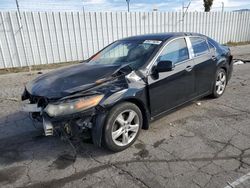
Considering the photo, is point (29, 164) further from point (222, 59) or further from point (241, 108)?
point (222, 59)

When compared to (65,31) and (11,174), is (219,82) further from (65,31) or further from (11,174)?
(65,31)

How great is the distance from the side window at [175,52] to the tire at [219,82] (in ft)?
4.16

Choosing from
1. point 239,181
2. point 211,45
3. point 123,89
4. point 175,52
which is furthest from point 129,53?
point 239,181

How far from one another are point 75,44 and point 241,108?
8236 mm

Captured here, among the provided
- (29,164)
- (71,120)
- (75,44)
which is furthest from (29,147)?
(75,44)

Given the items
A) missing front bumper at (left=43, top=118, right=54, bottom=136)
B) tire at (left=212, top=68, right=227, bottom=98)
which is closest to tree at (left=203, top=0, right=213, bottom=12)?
tire at (left=212, top=68, right=227, bottom=98)

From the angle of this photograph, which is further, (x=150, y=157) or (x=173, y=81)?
(x=173, y=81)

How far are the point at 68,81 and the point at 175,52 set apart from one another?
6.38 feet

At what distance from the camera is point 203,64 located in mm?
4387

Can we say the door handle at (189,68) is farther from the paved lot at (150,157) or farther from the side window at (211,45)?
the side window at (211,45)

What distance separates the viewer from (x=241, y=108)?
4.54 m

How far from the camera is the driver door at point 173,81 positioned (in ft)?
11.5

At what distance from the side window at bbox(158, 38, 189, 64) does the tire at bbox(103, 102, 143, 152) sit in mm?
1014

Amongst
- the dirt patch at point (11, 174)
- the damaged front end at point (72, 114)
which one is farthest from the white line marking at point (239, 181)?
the dirt patch at point (11, 174)
